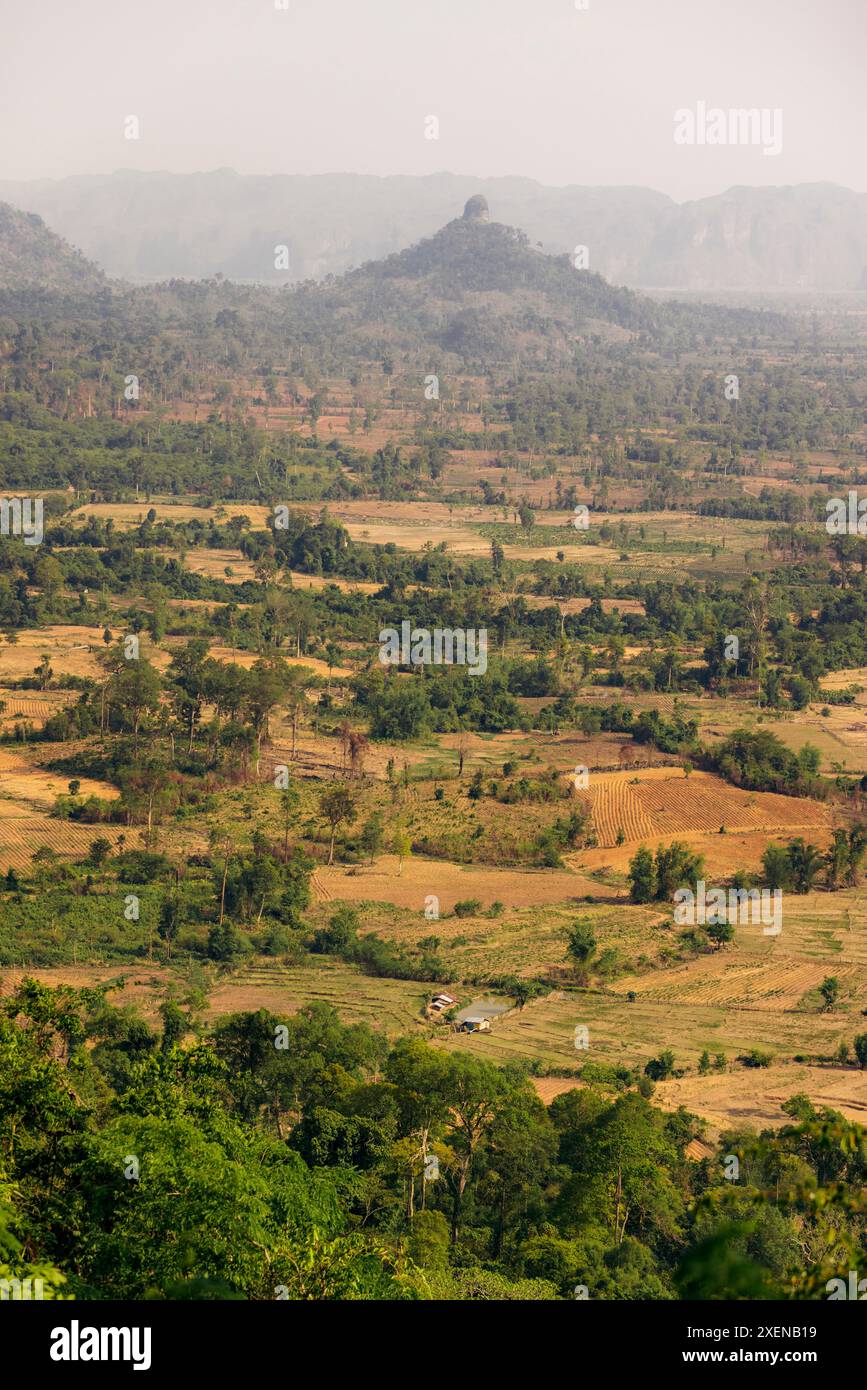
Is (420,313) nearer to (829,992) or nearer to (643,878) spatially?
(643,878)

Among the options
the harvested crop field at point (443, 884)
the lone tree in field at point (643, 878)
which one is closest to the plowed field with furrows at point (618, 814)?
the harvested crop field at point (443, 884)

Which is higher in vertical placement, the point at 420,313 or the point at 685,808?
the point at 420,313

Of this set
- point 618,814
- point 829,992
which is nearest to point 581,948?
point 829,992

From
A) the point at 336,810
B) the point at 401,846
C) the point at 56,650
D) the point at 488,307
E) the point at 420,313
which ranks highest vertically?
the point at 488,307

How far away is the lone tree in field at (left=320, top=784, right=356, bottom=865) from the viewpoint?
99.6ft

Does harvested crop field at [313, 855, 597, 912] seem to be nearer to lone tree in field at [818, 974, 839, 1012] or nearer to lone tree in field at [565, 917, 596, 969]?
lone tree in field at [565, 917, 596, 969]

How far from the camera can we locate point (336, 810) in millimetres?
30422

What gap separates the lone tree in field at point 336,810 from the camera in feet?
99.6

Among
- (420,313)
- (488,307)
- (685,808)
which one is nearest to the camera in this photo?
Result: (685,808)

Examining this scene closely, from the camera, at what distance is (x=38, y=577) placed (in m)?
53.7

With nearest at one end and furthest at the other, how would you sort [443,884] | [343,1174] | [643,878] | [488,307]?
[343,1174] → [643,878] → [443,884] → [488,307]

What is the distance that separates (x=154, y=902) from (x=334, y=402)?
96.4m

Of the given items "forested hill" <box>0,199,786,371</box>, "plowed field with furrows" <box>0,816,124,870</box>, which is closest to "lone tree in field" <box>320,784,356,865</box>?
"plowed field with furrows" <box>0,816,124,870</box>
